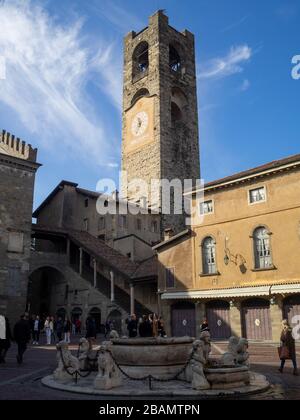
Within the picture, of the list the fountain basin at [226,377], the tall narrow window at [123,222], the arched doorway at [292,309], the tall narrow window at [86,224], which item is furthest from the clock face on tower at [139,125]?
the fountain basin at [226,377]

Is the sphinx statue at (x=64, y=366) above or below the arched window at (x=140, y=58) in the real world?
below

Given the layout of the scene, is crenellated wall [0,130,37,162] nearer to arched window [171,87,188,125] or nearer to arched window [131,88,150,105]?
arched window [131,88,150,105]

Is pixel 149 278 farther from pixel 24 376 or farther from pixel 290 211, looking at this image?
pixel 24 376

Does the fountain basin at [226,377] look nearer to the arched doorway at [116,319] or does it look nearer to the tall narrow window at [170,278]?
the tall narrow window at [170,278]

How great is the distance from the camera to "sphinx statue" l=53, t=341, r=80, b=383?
926cm

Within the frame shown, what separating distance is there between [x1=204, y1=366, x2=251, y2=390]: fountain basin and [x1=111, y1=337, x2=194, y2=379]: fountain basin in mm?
1208

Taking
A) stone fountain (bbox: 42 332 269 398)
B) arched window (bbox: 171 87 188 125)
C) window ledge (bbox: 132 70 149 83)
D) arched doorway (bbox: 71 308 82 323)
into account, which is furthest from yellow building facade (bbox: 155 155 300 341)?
window ledge (bbox: 132 70 149 83)

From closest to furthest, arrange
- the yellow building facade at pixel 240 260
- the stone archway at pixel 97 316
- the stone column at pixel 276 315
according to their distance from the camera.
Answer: the stone column at pixel 276 315
the yellow building facade at pixel 240 260
the stone archway at pixel 97 316

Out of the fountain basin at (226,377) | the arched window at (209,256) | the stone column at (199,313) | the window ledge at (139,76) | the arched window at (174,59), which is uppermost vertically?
the arched window at (174,59)

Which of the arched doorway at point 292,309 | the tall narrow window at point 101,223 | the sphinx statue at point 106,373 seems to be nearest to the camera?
the sphinx statue at point 106,373

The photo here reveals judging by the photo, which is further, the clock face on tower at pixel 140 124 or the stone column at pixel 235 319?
the clock face on tower at pixel 140 124

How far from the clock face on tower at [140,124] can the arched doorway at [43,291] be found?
1784 centimetres

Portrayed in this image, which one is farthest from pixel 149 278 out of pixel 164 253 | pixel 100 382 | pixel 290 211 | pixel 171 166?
pixel 100 382

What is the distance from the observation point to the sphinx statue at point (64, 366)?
30.4ft
